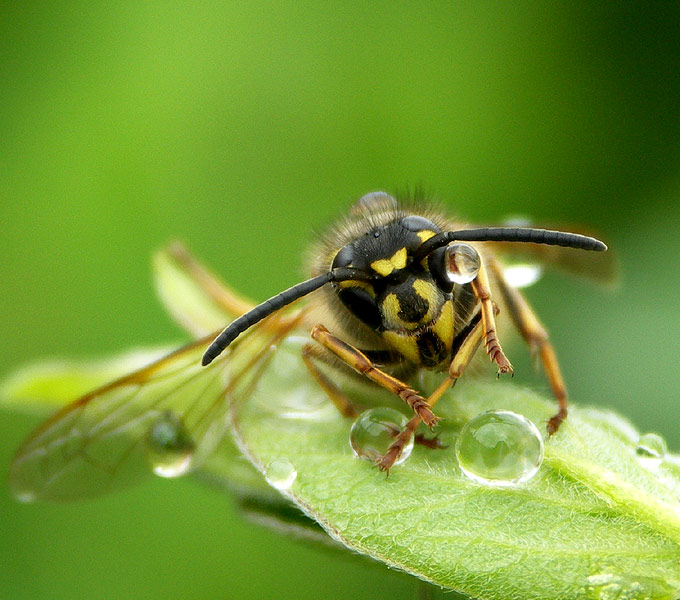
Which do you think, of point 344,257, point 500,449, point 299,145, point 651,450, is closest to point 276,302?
point 344,257

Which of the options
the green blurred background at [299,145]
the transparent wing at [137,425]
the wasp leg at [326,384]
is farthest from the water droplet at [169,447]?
the green blurred background at [299,145]

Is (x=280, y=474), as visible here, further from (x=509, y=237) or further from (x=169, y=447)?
(x=509, y=237)

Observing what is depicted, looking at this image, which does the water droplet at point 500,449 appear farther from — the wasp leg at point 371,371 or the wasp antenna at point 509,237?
the wasp antenna at point 509,237

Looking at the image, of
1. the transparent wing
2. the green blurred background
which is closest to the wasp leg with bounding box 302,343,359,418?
the transparent wing

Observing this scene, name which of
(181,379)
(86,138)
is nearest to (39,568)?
(181,379)

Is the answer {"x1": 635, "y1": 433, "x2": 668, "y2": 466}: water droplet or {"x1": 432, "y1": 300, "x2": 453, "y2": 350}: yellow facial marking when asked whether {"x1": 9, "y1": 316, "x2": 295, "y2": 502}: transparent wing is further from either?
{"x1": 635, "y1": 433, "x2": 668, "y2": 466}: water droplet

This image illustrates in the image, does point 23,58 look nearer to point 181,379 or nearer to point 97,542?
point 97,542
